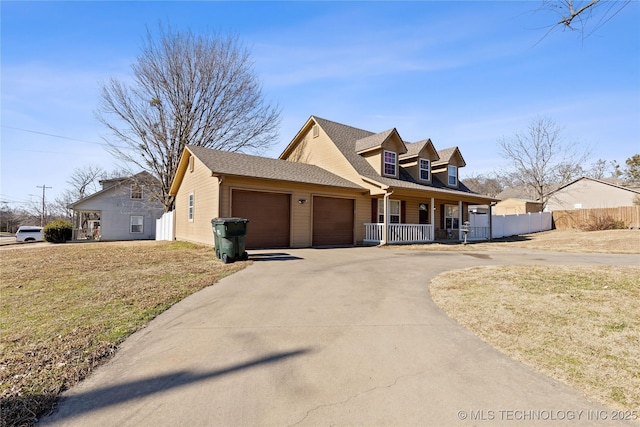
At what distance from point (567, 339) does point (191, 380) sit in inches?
167

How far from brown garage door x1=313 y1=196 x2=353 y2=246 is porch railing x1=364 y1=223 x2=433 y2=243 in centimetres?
108

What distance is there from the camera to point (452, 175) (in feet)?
73.3

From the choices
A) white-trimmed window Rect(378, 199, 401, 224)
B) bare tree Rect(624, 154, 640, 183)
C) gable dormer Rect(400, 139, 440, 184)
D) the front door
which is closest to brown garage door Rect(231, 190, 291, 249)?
white-trimmed window Rect(378, 199, 401, 224)

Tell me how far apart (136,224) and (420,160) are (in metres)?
27.4

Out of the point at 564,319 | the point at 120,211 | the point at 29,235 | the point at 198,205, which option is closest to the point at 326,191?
the point at 198,205

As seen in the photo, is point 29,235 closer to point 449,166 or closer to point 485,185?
point 449,166

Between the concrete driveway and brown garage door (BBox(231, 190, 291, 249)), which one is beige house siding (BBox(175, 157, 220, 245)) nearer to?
brown garage door (BBox(231, 190, 291, 249))

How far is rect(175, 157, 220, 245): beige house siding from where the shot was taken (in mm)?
13438

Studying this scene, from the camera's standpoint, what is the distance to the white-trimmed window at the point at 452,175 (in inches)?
868

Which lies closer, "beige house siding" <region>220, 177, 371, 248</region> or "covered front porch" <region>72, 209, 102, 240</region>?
"beige house siding" <region>220, 177, 371, 248</region>

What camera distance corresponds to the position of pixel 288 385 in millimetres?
2758

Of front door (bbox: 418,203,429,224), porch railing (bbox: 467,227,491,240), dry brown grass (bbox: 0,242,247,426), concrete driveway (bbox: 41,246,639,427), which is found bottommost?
concrete driveway (bbox: 41,246,639,427)

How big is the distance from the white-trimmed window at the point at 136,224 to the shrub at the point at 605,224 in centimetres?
3983

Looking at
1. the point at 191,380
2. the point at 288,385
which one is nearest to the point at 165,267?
the point at 191,380
